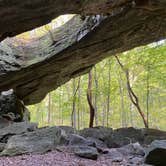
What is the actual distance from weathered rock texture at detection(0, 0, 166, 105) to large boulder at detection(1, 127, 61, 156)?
8.58 feet

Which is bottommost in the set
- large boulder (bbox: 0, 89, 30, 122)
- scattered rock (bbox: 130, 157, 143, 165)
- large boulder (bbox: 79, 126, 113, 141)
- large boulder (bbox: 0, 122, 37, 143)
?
scattered rock (bbox: 130, 157, 143, 165)

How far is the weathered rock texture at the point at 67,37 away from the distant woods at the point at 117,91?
3.52 metres

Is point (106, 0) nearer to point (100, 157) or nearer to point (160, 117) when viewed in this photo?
point (100, 157)

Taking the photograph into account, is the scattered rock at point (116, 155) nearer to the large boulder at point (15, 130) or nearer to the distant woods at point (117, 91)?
the large boulder at point (15, 130)

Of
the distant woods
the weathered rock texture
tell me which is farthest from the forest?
the distant woods

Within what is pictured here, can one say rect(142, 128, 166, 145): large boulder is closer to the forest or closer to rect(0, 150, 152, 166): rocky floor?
the forest

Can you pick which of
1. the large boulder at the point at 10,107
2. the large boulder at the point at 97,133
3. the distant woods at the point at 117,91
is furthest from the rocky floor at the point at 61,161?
the distant woods at the point at 117,91

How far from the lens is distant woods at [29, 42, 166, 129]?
1433 centimetres

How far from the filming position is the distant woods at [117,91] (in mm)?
14326

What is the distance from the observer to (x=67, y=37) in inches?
364

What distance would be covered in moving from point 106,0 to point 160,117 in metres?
21.3

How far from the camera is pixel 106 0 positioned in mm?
5449

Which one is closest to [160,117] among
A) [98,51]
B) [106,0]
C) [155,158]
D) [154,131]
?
[154,131]

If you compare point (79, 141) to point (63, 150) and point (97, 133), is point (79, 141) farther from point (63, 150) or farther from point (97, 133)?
point (97, 133)
